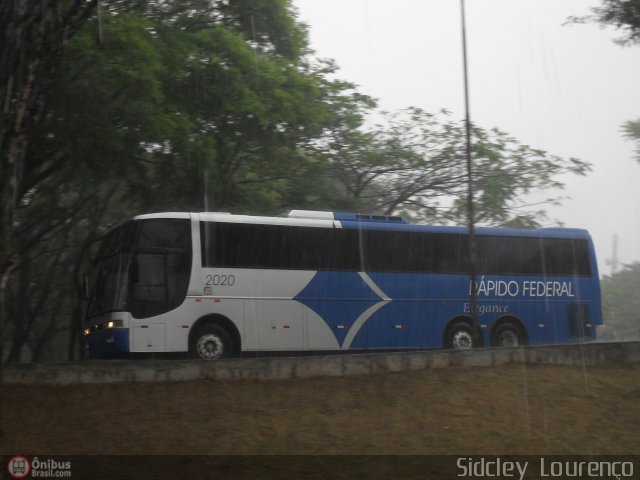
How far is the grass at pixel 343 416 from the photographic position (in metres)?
9.23

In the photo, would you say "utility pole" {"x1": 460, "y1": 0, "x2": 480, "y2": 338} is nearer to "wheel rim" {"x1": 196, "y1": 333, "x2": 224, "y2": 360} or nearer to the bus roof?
the bus roof

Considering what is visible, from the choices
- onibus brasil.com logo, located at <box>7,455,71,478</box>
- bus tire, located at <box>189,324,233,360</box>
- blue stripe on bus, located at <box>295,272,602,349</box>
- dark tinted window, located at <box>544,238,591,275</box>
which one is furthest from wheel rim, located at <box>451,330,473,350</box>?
onibus brasil.com logo, located at <box>7,455,71,478</box>

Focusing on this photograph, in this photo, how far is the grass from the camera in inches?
364

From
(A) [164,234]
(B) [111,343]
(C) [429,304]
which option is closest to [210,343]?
(B) [111,343]

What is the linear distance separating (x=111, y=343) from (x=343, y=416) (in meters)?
5.19

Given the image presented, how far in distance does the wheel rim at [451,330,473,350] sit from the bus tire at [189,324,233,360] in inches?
209

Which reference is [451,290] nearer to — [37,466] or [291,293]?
[291,293]

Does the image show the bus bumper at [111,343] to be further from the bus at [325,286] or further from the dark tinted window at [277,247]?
the dark tinted window at [277,247]

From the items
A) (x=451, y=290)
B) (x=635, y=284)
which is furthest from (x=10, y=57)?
(x=635, y=284)

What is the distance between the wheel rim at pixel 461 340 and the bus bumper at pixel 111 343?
7304 millimetres

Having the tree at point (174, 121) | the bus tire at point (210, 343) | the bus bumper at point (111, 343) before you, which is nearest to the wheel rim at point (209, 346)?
the bus tire at point (210, 343)

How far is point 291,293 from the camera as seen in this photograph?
15359mm

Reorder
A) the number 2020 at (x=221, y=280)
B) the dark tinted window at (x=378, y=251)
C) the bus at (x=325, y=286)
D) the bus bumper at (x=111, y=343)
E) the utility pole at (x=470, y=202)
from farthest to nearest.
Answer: the dark tinted window at (x=378, y=251) → the utility pole at (x=470, y=202) → the number 2020 at (x=221, y=280) → the bus at (x=325, y=286) → the bus bumper at (x=111, y=343)

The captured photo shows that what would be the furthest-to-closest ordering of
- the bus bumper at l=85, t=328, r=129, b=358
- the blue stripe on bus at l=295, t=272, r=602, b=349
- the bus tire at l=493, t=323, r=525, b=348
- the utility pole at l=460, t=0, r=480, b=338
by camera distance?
the bus tire at l=493, t=323, r=525, b=348 < the blue stripe on bus at l=295, t=272, r=602, b=349 < the utility pole at l=460, t=0, r=480, b=338 < the bus bumper at l=85, t=328, r=129, b=358
